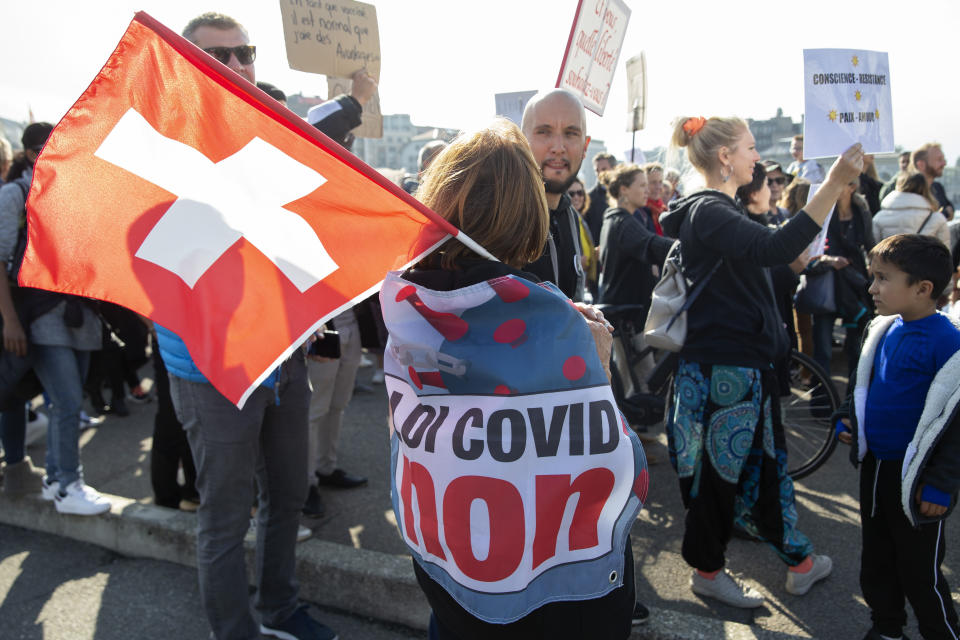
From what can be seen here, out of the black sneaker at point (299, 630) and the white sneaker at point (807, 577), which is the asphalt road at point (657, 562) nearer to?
the white sneaker at point (807, 577)

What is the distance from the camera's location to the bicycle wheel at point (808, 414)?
13.4 feet

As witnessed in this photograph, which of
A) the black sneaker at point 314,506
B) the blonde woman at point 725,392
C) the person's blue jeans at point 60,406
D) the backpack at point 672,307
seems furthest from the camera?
the black sneaker at point 314,506

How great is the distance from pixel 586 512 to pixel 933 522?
151 cm

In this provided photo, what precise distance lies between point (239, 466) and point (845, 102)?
2.79 meters

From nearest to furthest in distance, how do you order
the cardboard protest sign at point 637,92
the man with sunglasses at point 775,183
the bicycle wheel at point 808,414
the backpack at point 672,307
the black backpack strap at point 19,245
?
the backpack at point 672,307 → the black backpack strap at point 19,245 → the bicycle wheel at point 808,414 → the cardboard protest sign at point 637,92 → the man with sunglasses at point 775,183

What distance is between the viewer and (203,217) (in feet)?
5.76

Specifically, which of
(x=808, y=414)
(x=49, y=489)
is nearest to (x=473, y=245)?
(x=49, y=489)

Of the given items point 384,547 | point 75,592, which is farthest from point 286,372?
point 75,592

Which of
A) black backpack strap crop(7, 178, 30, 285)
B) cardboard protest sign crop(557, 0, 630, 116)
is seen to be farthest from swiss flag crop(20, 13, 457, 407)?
cardboard protest sign crop(557, 0, 630, 116)

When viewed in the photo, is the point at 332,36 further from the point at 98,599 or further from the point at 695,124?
the point at 98,599

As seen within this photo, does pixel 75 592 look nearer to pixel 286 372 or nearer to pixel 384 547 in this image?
pixel 384 547

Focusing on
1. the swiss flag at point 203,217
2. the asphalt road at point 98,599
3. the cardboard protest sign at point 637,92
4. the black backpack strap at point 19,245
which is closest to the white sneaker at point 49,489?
the asphalt road at point 98,599

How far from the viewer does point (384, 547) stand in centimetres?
323

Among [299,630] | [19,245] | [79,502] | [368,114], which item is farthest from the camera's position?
[368,114]
